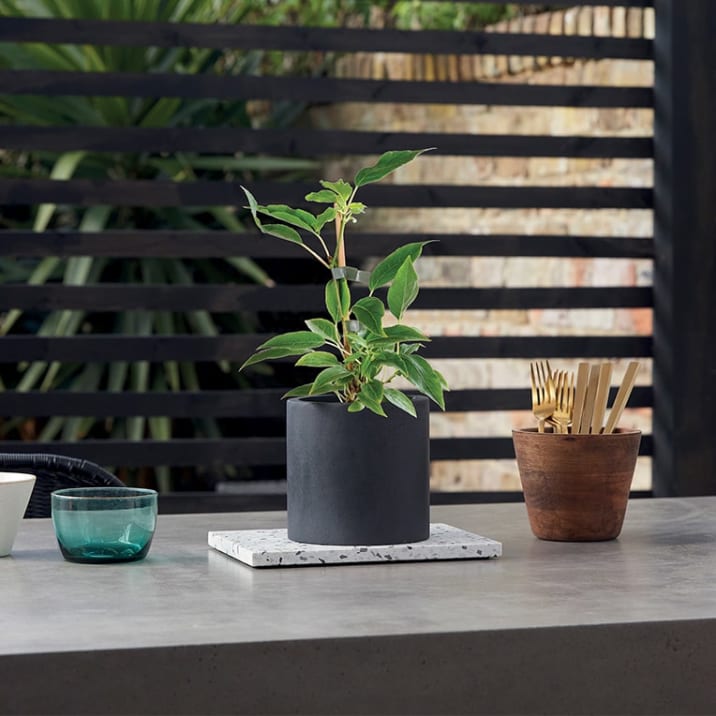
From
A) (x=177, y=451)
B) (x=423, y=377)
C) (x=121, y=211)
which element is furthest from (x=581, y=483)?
(x=121, y=211)

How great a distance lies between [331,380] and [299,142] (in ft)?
6.80

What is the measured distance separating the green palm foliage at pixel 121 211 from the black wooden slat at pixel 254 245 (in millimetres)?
869

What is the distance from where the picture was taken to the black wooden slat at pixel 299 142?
3285 millimetres

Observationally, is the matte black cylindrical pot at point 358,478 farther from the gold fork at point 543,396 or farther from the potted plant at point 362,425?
the gold fork at point 543,396

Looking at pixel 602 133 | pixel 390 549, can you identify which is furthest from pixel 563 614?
pixel 602 133

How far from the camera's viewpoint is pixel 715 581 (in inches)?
48.6

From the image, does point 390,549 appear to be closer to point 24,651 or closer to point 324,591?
point 324,591

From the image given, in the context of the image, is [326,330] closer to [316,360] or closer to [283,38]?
[316,360]

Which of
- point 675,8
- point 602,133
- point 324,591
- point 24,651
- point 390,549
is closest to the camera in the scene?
point 24,651

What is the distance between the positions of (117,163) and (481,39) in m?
1.77

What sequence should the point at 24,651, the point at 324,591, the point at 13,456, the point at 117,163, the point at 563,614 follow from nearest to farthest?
the point at 24,651 < the point at 563,614 < the point at 324,591 < the point at 13,456 < the point at 117,163

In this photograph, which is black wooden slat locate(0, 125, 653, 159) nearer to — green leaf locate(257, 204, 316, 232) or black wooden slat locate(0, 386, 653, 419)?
black wooden slat locate(0, 386, 653, 419)

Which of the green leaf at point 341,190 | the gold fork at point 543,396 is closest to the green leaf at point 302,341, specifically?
the green leaf at point 341,190

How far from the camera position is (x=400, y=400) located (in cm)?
134
